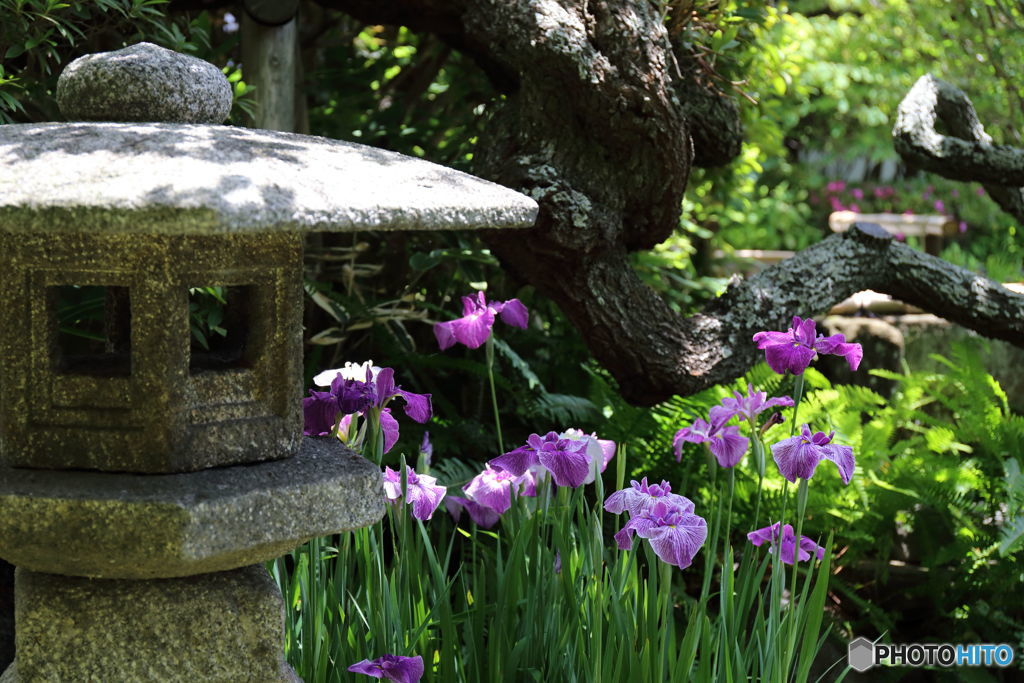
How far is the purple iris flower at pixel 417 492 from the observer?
Result: 2151 millimetres

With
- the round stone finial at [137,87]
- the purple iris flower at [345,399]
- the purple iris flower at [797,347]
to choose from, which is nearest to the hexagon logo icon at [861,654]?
the purple iris flower at [797,347]

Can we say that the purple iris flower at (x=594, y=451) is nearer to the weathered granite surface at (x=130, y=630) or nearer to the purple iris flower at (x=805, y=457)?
the purple iris flower at (x=805, y=457)

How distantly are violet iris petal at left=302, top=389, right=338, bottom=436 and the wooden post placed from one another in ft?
4.57

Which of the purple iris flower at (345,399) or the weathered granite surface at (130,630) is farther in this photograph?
the purple iris flower at (345,399)

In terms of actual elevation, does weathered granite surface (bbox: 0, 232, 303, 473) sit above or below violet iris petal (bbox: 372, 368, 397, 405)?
above

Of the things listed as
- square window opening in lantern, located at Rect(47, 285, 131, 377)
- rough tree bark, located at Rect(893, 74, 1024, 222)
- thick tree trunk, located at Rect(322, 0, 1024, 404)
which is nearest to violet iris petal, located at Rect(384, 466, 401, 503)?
square window opening in lantern, located at Rect(47, 285, 131, 377)

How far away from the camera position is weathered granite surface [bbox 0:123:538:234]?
4.34 feet

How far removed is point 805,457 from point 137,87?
4.39 ft

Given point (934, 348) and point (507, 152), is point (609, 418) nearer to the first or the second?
point (507, 152)

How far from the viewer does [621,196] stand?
2.98 metres

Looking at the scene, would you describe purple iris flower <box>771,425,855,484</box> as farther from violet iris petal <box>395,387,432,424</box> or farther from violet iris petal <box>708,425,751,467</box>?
violet iris petal <box>395,387,432,424</box>

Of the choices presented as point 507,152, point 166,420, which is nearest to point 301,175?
point 166,420

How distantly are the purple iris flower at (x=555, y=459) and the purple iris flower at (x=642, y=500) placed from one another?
0.31ft

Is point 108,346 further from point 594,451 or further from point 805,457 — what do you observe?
point 805,457
